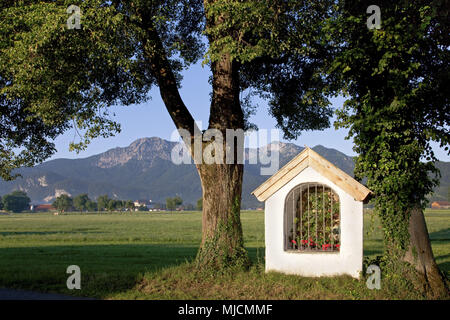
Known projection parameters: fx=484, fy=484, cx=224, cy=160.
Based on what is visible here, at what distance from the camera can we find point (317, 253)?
1483cm

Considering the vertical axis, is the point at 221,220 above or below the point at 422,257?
above

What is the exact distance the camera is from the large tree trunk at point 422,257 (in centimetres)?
1452

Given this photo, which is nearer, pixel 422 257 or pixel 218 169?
pixel 422 257

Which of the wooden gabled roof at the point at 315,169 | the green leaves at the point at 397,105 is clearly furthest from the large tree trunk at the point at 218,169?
the green leaves at the point at 397,105

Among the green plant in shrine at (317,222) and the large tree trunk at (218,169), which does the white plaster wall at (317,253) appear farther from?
the large tree trunk at (218,169)

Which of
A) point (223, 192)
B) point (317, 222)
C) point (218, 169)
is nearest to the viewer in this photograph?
point (317, 222)

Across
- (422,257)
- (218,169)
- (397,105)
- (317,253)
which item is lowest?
(422,257)

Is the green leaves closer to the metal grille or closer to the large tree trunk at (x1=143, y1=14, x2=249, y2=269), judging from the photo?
the metal grille

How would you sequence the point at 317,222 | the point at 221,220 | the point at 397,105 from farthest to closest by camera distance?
the point at 221,220 < the point at 317,222 < the point at 397,105

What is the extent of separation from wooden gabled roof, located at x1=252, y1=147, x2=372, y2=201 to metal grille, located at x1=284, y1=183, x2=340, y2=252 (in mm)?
600

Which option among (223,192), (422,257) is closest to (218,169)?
(223,192)

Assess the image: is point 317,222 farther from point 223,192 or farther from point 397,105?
point 397,105

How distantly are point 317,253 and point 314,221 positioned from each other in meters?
Answer: 1.34

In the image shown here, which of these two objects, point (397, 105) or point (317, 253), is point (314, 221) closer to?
point (317, 253)
